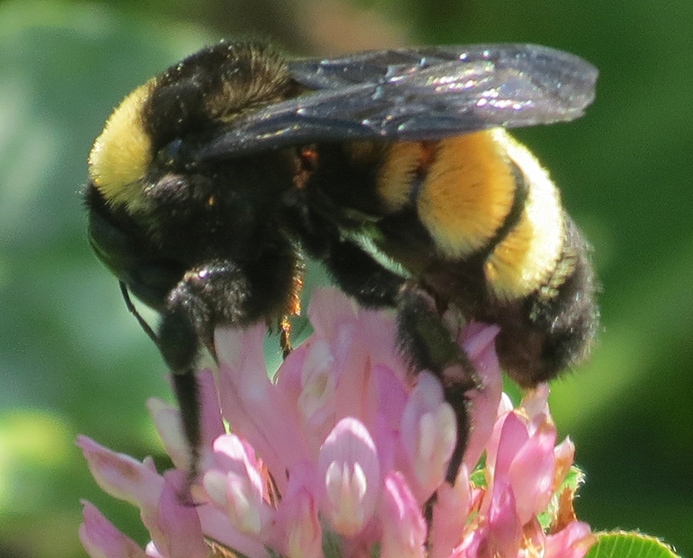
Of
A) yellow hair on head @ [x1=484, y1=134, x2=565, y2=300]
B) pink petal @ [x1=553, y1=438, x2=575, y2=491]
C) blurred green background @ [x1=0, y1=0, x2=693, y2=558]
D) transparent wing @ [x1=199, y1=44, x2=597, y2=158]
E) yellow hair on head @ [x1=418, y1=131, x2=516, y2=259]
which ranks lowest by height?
blurred green background @ [x1=0, y1=0, x2=693, y2=558]

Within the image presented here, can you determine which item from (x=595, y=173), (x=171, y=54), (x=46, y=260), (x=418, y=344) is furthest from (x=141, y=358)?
(x=418, y=344)

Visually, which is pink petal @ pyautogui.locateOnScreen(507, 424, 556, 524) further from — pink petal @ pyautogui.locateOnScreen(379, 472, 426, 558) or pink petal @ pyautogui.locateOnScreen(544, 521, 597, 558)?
pink petal @ pyautogui.locateOnScreen(379, 472, 426, 558)

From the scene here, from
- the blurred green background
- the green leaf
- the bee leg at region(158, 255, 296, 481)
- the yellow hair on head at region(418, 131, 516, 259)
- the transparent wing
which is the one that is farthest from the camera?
the blurred green background

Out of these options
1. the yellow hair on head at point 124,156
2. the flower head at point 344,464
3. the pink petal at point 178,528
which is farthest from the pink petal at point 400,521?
the yellow hair on head at point 124,156

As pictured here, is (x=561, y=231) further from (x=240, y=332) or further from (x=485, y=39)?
(x=485, y=39)

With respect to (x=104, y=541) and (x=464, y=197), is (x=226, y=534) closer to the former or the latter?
(x=104, y=541)

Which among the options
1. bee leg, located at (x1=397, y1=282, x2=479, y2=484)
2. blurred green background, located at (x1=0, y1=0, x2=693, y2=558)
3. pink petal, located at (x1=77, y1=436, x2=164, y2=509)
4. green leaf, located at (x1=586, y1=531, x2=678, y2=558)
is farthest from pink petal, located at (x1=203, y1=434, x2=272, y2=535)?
blurred green background, located at (x1=0, y1=0, x2=693, y2=558)
